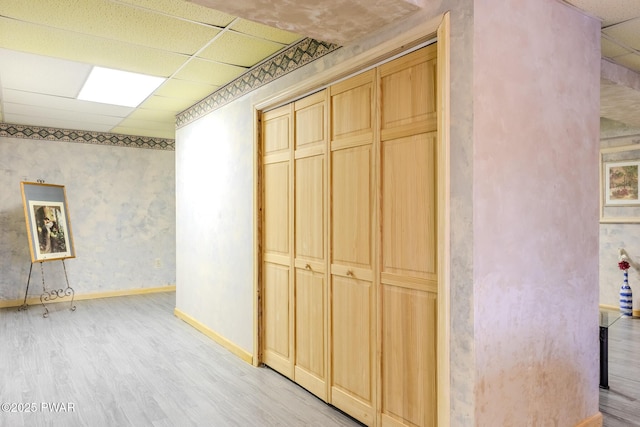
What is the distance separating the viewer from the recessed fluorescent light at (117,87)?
386 cm

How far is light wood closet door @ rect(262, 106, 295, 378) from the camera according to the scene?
3316mm

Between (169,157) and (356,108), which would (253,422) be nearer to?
(356,108)

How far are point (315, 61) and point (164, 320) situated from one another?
3785mm

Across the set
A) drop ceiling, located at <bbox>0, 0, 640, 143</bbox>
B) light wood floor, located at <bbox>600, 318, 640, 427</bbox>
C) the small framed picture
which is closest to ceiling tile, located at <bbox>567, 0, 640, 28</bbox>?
drop ceiling, located at <bbox>0, 0, 640, 143</bbox>

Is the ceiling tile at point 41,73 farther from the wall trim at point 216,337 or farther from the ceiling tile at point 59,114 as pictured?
the wall trim at point 216,337

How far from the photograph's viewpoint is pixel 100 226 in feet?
21.9

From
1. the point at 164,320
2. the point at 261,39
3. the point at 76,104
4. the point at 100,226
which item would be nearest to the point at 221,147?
the point at 261,39

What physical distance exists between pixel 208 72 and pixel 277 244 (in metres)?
1.70

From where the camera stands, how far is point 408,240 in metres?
2.31

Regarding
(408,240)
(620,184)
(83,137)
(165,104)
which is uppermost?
(165,104)

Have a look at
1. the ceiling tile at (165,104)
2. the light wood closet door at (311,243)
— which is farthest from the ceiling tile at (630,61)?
the ceiling tile at (165,104)

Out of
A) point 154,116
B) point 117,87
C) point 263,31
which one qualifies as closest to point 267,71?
point 263,31

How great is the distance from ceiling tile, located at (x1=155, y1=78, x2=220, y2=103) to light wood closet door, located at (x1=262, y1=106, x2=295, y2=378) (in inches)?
40.4

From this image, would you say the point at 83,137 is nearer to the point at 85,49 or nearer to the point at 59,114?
the point at 59,114
